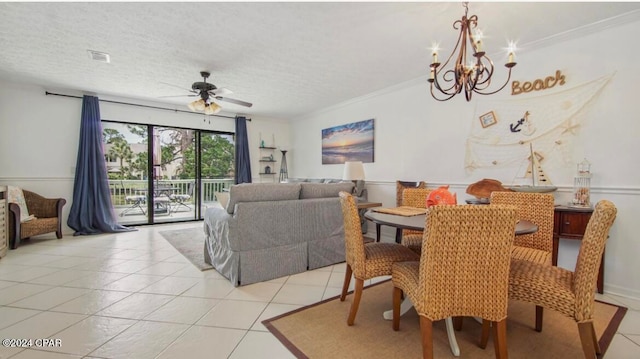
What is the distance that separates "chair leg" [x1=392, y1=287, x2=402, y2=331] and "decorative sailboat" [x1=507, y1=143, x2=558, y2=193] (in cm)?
191

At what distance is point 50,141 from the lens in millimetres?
4629

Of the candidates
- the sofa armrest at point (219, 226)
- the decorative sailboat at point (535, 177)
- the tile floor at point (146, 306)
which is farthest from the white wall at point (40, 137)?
the decorative sailboat at point (535, 177)

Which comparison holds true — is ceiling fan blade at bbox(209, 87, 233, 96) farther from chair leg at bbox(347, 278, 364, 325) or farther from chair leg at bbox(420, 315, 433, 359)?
chair leg at bbox(420, 315, 433, 359)

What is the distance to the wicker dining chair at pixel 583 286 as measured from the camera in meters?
1.32

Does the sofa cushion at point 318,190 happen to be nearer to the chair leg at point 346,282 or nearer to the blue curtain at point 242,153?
the chair leg at point 346,282

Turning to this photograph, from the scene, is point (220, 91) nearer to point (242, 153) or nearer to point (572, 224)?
point (242, 153)

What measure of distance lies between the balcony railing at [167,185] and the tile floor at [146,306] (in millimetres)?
2105

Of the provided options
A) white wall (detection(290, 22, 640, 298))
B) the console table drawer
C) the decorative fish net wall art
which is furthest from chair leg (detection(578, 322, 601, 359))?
the decorative fish net wall art

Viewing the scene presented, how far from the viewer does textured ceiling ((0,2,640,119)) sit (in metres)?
2.32

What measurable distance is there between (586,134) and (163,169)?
658cm

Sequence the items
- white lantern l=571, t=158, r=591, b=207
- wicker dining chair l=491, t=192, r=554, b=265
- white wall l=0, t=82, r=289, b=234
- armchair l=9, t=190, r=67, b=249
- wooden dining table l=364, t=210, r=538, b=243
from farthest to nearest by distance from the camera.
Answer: white wall l=0, t=82, r=289, b=234
armchair l=9, t=190, r=67, b=249
white lantern l=571, t=158, r=591, b=207
wicker dining chair l=491, t=192, r=554, b=265
wooden dining table l=364, t=210, r=538, b=243

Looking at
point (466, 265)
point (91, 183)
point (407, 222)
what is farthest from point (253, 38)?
point (91, 183)

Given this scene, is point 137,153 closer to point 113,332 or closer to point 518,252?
point 113,332

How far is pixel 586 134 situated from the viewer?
8.61 ft
